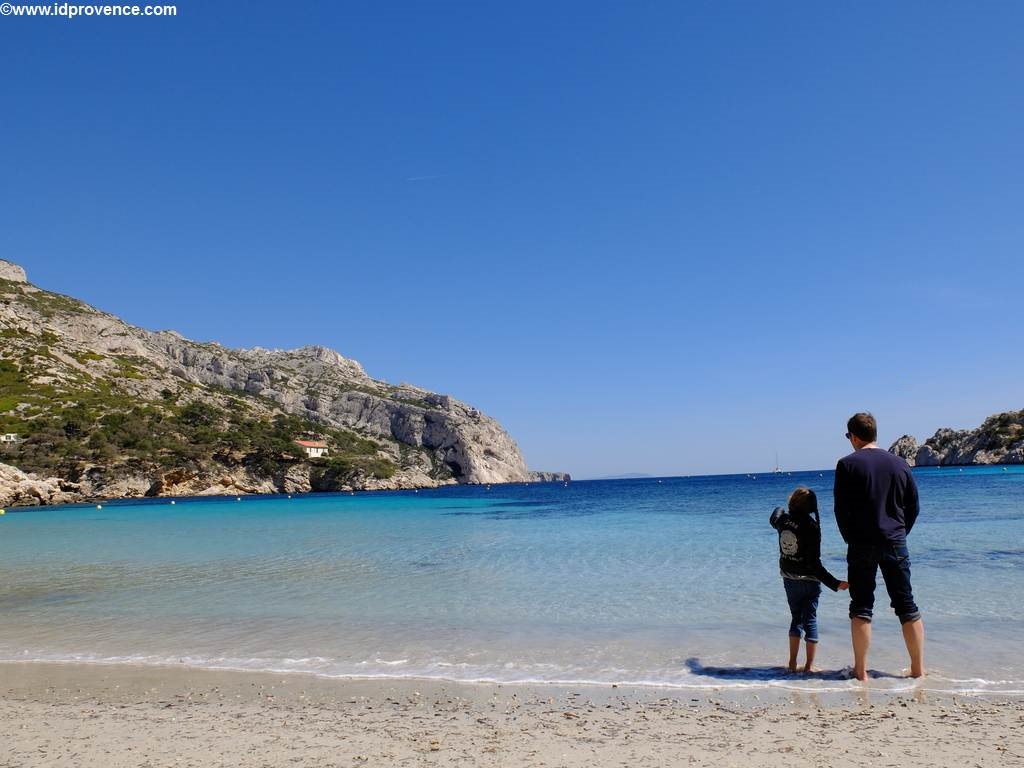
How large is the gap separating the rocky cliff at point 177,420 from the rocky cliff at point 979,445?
10351cm

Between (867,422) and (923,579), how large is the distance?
753cm

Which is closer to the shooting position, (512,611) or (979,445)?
(512,611)

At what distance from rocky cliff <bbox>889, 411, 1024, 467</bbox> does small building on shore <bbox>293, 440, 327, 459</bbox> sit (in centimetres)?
10381

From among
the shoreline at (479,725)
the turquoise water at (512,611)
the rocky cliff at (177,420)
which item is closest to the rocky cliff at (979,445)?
the rocky cliff at (177,420)

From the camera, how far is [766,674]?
6723mm

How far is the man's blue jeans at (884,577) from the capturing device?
A: 6270 millimetres

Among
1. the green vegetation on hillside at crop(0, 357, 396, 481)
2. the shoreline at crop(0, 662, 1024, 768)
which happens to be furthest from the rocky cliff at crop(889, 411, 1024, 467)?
the shoreline at crop(0, 662, 1024, 768)

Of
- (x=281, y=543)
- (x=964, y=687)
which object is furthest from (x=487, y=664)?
(x=281, y=543)

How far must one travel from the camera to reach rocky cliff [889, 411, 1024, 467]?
132350 millimetres

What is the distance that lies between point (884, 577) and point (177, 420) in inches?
4361

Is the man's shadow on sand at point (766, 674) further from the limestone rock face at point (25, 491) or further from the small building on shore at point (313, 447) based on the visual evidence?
the small building on shore at point (313, 447)

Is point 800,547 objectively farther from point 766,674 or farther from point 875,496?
point 766,674

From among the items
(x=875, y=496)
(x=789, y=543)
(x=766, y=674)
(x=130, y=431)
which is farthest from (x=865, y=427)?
(x=130, y=431)

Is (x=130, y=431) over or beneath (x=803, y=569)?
over
